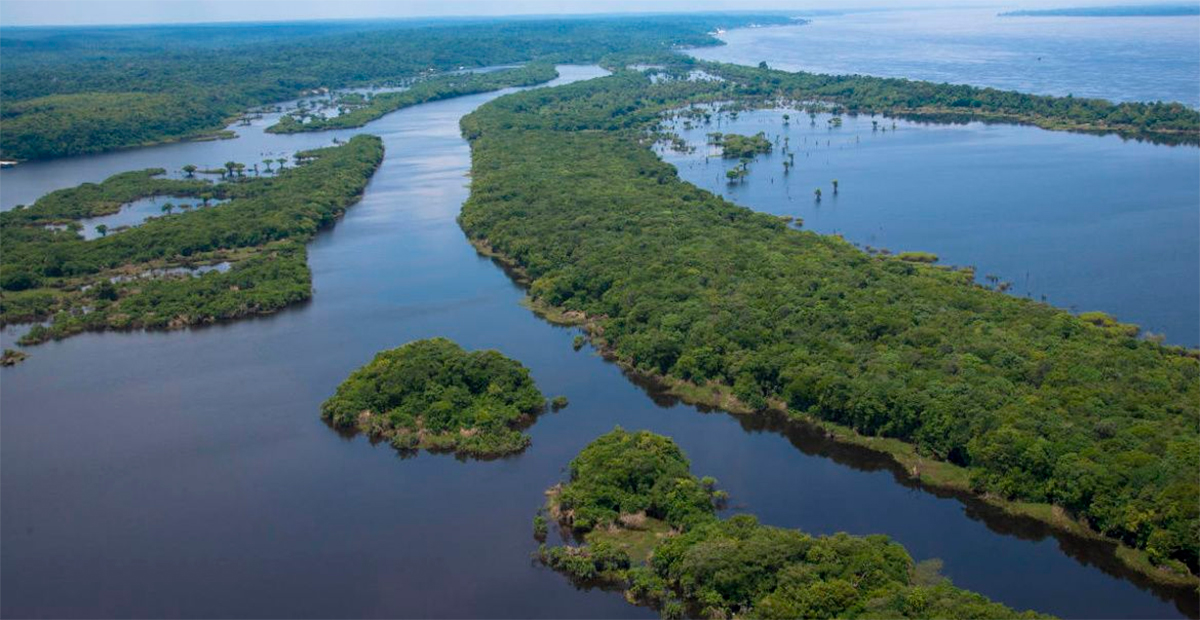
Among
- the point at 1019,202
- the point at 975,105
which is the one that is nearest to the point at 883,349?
the point at 1019,202

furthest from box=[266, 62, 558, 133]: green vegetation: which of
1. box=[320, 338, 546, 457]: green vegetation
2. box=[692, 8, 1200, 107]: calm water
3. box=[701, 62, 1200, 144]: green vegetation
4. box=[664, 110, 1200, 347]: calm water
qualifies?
box=[320, 338, 546, 457]: green vegetation

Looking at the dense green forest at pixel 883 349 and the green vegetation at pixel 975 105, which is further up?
the green vegetation at pixel 975 105

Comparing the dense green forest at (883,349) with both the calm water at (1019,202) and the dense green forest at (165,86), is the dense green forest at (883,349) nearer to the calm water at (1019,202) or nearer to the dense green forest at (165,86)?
the calm water at (1019,202)

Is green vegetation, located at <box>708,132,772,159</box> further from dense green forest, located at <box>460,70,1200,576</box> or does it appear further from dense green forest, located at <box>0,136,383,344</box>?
dense green forest, located at <box>0,136,383,344</box>

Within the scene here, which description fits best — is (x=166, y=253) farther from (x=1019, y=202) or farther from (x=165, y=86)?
(x=165, y=86)

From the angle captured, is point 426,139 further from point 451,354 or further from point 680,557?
point 680,557

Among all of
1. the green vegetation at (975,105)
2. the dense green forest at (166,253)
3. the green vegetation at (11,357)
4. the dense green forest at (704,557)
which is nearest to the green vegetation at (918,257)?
the dense green forest at (704,557)
